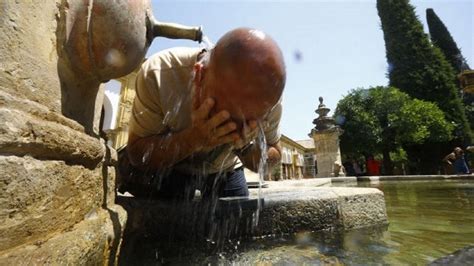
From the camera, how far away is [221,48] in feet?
4.05

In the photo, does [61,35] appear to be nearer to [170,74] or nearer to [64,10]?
[64,10]

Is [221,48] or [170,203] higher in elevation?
[221,48]

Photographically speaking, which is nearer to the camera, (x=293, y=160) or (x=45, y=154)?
(x=45, y=154)

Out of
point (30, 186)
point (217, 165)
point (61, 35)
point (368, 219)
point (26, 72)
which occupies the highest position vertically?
point (61, 35)

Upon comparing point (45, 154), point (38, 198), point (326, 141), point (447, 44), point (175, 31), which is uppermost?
point (447, 44)

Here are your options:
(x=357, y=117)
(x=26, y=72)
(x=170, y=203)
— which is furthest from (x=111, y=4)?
(x=357, y=117)

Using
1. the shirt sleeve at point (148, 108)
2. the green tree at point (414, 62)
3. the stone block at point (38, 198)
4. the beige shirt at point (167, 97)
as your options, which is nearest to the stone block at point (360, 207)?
the beige shirt at point (167, 97)

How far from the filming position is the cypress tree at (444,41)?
29.8 meters

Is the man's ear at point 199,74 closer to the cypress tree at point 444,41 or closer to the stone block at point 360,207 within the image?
the stone block at point 360,207

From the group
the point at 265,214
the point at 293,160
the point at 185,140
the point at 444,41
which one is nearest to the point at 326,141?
the point at 265,214

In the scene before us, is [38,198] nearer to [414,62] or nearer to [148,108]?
[148,108]

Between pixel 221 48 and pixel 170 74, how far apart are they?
621 mm

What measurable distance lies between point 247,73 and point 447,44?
36471 millimetres

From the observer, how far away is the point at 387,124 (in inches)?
891
